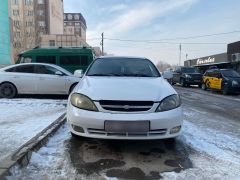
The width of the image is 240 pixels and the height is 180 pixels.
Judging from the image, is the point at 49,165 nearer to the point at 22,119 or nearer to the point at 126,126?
the point at 126,126

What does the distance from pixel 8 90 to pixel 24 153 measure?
26.0 feet

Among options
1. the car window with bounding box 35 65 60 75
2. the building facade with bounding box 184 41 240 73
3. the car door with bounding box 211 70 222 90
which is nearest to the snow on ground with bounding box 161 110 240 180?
the car window with bounding box 35 65 60 75

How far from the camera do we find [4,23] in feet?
171

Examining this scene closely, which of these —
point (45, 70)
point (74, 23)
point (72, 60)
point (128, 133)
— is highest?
point (74, 23)

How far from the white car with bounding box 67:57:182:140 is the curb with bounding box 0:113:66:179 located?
62 centimetres

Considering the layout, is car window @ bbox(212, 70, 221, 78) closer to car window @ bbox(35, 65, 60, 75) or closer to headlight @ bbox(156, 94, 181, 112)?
car window @ bbox(35, 65, 60, 75)

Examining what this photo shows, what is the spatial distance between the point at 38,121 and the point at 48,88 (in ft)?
16.8

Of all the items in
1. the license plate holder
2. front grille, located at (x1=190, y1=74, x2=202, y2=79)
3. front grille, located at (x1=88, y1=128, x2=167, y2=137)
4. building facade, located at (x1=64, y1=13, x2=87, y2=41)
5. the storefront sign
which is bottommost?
front grille, located at (x1=88, y1=128, x2=167, y2=137)

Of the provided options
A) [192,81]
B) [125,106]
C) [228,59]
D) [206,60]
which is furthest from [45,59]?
[206,60]

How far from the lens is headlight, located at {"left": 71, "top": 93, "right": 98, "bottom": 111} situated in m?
4.77

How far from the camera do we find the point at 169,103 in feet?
16.2

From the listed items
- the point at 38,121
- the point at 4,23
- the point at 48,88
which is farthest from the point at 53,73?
the point at 4,23

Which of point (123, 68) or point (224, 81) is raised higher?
point (123, 68)

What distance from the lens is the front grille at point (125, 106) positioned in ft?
15.5
